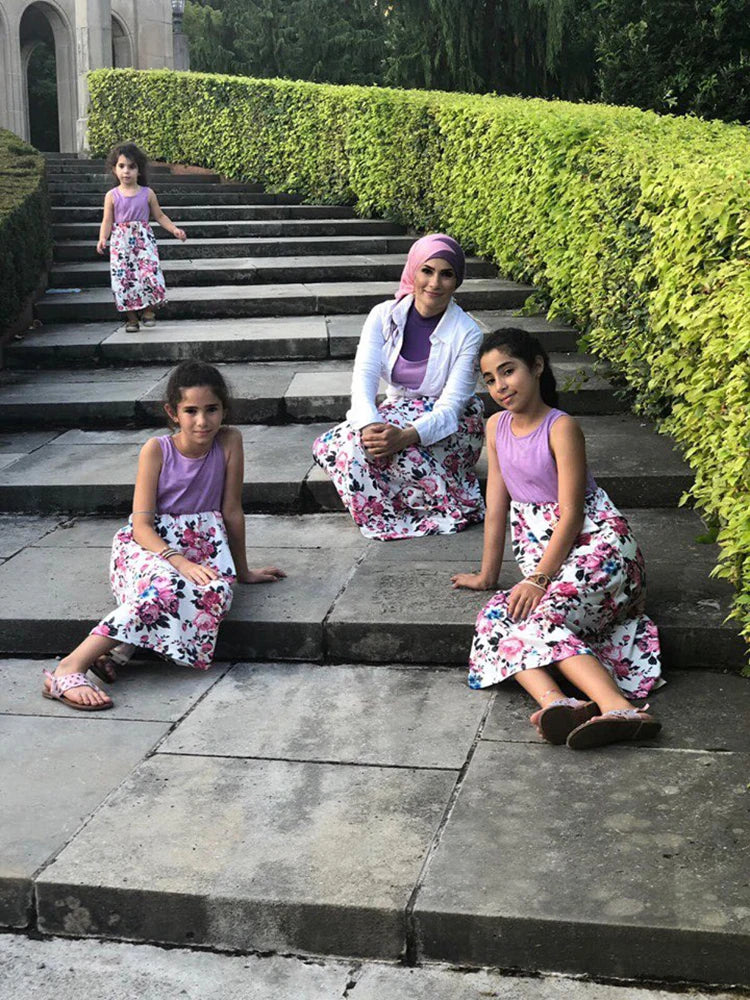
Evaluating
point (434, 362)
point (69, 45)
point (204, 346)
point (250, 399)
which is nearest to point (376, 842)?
point (434, 362)

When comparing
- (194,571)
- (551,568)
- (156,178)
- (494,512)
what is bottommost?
(194,571)

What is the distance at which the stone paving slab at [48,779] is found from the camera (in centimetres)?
358

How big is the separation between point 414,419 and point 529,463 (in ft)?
4.53

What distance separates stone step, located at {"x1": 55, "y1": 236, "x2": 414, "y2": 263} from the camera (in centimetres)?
1261

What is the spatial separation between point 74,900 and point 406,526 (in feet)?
9.51

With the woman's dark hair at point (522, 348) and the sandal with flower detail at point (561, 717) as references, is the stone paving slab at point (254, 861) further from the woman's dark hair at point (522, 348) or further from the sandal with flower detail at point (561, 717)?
the woman's dark hair at point (522, 348)

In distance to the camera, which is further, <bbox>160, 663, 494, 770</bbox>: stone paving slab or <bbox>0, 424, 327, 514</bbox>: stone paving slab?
<bbox>0, 424, 327, 514</bbox>: stone paving slab

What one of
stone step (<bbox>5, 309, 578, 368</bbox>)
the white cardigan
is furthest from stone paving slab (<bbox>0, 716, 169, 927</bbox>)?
stone step (<bbox>5, 309, 578, 368</bbox>)

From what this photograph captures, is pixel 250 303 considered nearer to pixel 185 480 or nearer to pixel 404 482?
pixel 404 482

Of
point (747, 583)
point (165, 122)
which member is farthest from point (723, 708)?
point (165, 122)

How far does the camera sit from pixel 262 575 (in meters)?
5.47

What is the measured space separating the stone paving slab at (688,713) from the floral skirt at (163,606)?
3.62ft

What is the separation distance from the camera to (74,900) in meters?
3.50

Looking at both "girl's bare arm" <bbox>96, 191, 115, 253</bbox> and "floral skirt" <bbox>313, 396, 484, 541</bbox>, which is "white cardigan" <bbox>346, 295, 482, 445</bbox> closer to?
"floral skirt" <bbox>313, 396, 484, 541</bbox>
